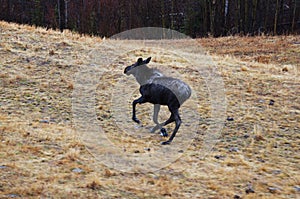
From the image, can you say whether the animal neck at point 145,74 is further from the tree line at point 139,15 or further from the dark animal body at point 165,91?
the tree line at point 139,15

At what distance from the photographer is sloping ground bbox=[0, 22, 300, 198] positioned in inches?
254

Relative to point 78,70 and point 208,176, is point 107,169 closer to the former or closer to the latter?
point 208,176

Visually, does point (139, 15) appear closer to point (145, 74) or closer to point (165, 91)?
point (145, 74)

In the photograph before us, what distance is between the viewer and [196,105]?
11.7 meters

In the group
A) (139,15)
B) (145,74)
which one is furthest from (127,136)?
(139,15)

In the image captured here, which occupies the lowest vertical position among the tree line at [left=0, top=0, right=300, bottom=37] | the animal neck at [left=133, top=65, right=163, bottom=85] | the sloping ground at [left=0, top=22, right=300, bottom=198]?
the sloping ground at [left=0, top=22, right=300, bottom=198]

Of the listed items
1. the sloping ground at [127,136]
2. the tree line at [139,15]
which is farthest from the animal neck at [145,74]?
the tree line at [139,15]

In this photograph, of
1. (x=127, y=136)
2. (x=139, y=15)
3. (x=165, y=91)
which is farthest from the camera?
(x=139, y=15)

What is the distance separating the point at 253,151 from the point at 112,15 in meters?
44.4

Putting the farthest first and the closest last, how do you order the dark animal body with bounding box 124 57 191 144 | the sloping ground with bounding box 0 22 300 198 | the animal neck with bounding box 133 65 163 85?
1. the animal neck with bounding box 133 65 163 85
2. the dark animal body with bounding box 124 57 191 144
3. the sloping ground with bounding box 0 22 300 198

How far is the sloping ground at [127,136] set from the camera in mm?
6453

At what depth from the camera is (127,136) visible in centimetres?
927

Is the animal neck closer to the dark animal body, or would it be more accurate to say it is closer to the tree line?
the dark animal body

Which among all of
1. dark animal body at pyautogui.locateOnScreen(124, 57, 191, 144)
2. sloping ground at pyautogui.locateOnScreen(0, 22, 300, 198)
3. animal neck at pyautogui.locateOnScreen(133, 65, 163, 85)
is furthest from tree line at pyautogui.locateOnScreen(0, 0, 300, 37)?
dark animal body at pyautogui.locateOnScreen(124, 57, 191, 144)
